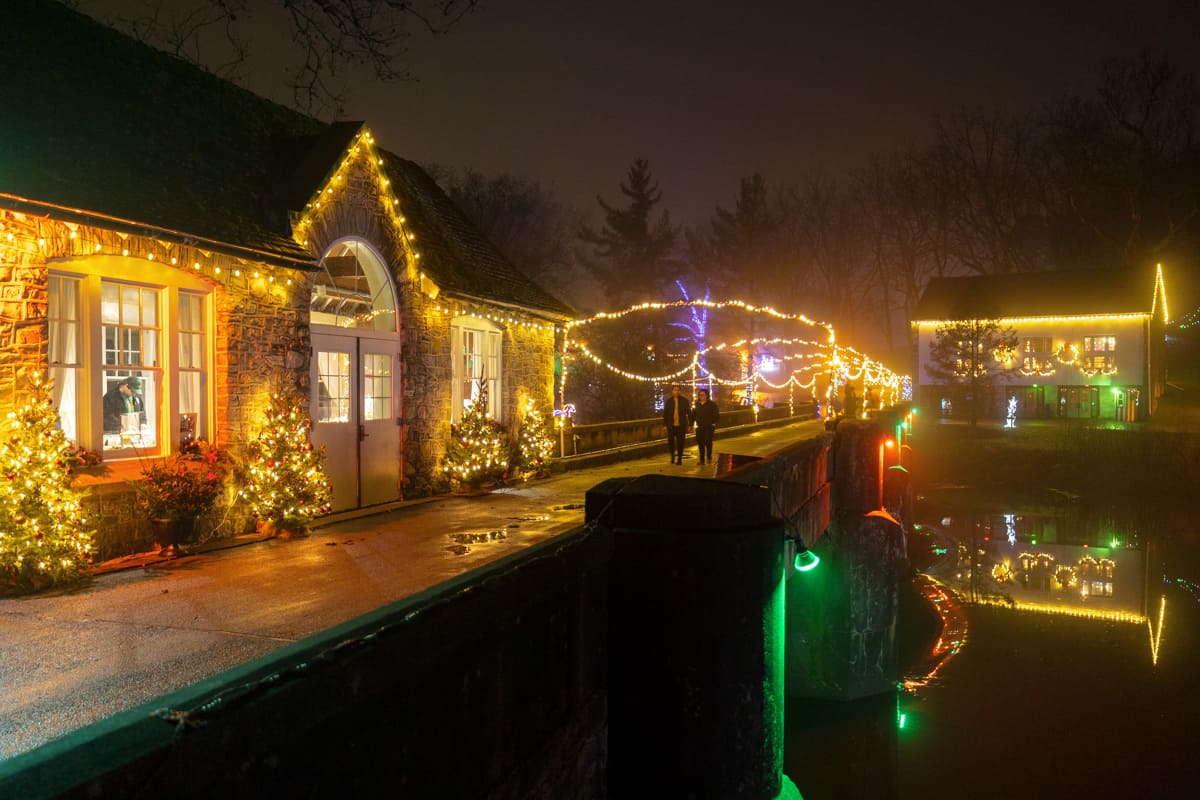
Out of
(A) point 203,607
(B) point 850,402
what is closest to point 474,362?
(A) point 203,607

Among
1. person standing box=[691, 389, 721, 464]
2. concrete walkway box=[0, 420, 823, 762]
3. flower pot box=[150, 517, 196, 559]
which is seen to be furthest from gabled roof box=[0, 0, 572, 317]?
person standing box=[691, 389, 721, 464]

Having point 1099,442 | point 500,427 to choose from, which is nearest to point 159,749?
point 500,427

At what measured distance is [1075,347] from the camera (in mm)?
43375

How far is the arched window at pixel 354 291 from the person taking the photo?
12664 millimetres

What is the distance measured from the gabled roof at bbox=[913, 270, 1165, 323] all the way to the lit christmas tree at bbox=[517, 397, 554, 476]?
2951 cm

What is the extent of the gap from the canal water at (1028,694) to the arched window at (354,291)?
26.9 feet

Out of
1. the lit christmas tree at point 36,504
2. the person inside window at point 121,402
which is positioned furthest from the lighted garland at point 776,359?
the lit christmas tree at point 36,504

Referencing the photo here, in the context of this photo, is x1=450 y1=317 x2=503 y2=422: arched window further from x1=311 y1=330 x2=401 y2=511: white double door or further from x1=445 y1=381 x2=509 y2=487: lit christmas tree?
x1=311 y1=330 x2=401 y2=511: white double door

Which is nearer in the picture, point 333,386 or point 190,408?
point 190,408

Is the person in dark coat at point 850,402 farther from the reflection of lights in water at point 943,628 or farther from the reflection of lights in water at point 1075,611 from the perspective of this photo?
the reflection of lights in water at point 1075,611

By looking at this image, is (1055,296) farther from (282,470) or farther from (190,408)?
(190,408)

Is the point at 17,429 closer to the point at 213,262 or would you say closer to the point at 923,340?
the point at 213,262

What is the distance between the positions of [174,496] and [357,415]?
3.65 metres

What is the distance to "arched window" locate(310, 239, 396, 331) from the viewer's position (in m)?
12.7
